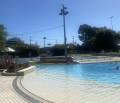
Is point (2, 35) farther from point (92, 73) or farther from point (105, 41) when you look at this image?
point (105, 41)

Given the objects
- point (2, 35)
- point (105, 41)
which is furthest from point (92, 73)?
point (105, 41)

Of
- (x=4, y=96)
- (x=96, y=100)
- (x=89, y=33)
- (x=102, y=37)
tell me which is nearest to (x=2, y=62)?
(x=4, y=96)

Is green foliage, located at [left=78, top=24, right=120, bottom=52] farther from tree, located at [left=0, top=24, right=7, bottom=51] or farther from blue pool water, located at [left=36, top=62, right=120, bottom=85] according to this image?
blue pool water, located at [left=36, top=62, right=120, bottom=85]

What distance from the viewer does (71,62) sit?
125 ft

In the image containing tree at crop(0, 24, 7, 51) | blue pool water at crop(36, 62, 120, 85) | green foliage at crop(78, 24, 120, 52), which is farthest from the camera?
green foliage at crop(78, 24, 120, 52)

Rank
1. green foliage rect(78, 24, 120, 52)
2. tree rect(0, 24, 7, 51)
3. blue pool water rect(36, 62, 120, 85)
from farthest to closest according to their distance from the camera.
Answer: green foliage rect(78, 24, 120, 52)
tree rect(0, 24, 7, 51)
blue pool water rect(36, 62, 120, 85)

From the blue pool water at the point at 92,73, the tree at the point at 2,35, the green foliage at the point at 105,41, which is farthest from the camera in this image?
the green foliage at the point at 105,41

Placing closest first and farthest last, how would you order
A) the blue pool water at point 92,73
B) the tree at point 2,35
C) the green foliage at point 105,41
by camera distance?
the blue pool water at point 92,73
the tree at point 2,35
the green foliage at point 105,41

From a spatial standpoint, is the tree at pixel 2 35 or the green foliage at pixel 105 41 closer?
the tree at pixel 2 35

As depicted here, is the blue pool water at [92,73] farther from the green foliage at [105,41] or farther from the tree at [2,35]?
the green foliage at [105,41]

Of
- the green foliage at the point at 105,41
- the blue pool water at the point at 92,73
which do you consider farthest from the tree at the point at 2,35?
the green foliage at the point at 105,41

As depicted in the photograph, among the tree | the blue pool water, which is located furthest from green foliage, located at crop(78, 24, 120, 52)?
the blue pool water

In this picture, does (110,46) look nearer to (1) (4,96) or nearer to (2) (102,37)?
(2) (102,37)

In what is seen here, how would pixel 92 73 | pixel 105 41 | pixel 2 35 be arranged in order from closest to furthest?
pixel 92 73 → pixel 2 35 → pixel 105 41
